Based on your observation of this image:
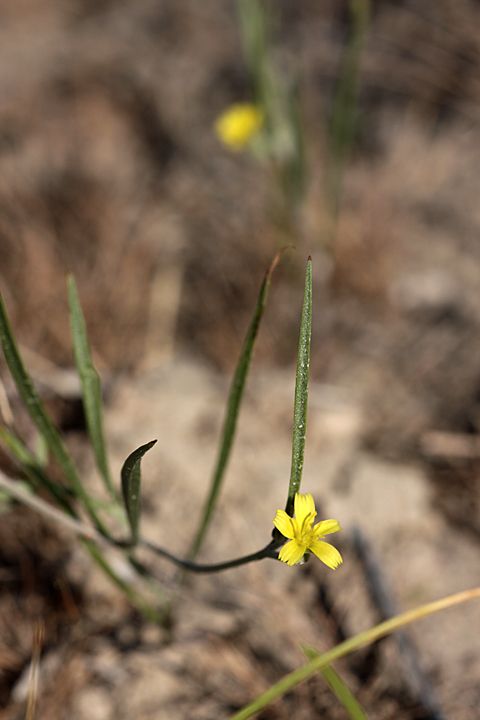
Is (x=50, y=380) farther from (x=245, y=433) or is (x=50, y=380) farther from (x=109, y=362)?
(x=245, y=433)

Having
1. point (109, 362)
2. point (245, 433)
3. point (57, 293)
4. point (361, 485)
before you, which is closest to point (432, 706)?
point (361, 485)

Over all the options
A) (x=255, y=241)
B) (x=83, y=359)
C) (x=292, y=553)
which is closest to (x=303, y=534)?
(x=292, y=553)

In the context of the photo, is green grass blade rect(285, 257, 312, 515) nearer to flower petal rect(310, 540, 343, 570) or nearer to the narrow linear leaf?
flower petal rect(310, 540, 343, 570)

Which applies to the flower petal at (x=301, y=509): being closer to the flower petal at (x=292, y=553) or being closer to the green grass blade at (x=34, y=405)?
the flower petal at (x=292, y=553)

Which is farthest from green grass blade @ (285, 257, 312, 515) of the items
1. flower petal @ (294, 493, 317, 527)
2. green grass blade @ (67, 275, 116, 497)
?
green grass blade @ (67, 275, 116, 497)

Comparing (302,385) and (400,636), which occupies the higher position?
(302,385)

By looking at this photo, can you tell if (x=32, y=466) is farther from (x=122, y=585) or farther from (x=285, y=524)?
(x=285, y=524)

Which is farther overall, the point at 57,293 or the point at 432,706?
the point at 57,293
